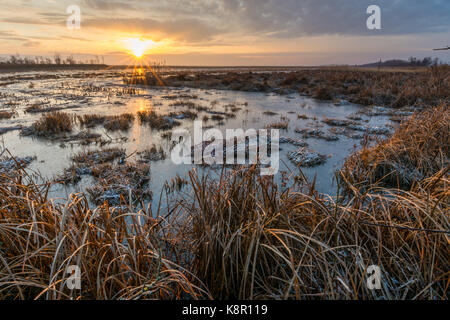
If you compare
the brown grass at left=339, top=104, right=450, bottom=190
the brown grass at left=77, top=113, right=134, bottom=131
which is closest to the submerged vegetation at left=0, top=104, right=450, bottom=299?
the brown grass at left=339, top=104, right=450, bottom=190

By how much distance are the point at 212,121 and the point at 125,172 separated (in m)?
7.02

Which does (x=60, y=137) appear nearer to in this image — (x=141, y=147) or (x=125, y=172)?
(x=141, y=147)

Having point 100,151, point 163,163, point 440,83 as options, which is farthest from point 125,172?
point 440,83

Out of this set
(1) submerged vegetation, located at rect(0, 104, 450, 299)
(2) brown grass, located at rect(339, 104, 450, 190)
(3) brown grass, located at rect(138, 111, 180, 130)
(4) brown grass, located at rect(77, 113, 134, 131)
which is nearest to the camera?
(1) submerged vegetation, located at rect(0, 104, 450, 299)

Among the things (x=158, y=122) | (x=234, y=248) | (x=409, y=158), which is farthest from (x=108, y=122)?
(x=409, y=158)

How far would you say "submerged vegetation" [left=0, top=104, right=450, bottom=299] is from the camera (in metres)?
1.86

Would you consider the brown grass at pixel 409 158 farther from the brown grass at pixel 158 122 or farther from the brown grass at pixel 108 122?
the brown grass at pixel 108 122

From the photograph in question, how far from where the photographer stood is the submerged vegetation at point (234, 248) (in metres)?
1.86

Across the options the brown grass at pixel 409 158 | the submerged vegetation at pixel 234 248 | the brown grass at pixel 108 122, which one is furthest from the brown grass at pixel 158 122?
the brown grass at pixel 409 158

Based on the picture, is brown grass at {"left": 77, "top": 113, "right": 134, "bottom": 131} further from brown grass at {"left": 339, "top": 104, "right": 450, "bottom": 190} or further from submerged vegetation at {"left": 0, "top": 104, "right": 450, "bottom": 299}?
brown grass at {"left": 339, "top": 104, "right": 450, "bottom": 190}

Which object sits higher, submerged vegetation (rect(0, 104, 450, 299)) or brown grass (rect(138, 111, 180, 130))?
brown grass (rect(138, 111, 180, 130))

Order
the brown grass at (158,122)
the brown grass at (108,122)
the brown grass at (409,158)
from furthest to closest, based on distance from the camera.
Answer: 1. the brown grass at (158,122)
2. the brown grass at (108,122)
3. the brown grass at (409,158)

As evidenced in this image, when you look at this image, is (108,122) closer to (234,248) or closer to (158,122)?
(158,122)

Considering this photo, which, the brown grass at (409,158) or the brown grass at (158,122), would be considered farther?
the brown grass at (158,122)
